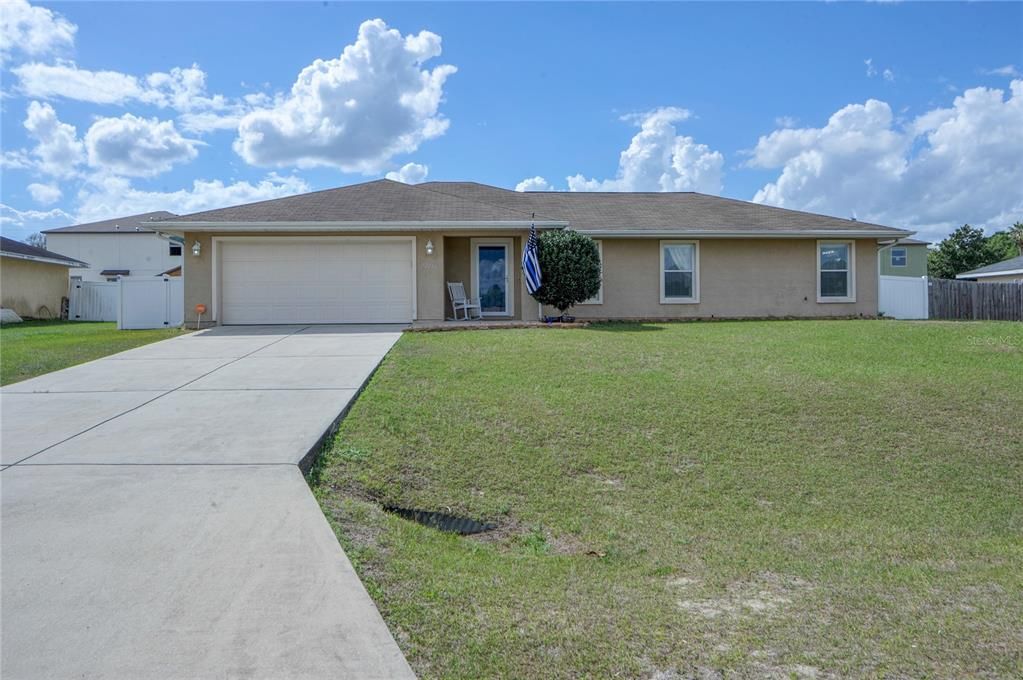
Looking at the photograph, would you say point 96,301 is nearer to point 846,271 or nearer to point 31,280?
point 31,280

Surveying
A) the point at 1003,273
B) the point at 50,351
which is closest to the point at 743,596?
the point at 50,351

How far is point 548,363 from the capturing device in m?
9.80

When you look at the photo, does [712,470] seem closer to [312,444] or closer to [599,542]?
[599,542]

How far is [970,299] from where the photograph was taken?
2130 cm

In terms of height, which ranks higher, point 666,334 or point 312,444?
point 666,334

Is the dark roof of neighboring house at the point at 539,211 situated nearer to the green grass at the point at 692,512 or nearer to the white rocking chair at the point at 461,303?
the white rocking chair at the point at 461,303

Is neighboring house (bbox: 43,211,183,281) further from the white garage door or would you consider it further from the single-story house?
the white garage door

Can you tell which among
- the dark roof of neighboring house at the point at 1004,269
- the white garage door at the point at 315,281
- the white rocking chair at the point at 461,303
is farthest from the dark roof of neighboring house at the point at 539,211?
the dark roof of neighboring house at the point at 1004,269

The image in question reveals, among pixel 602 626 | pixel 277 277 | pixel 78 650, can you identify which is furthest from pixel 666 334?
pixel 78 650

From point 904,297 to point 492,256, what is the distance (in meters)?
13.5

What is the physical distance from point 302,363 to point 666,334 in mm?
7057

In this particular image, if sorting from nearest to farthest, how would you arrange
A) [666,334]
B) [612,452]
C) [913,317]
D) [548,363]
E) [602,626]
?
[602,626]
[612,452]
[548,363]
[666,334]
[913,317]

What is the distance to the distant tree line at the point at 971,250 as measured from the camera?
4444 cm

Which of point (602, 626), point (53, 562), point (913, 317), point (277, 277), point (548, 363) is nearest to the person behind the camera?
point (602, 626)
